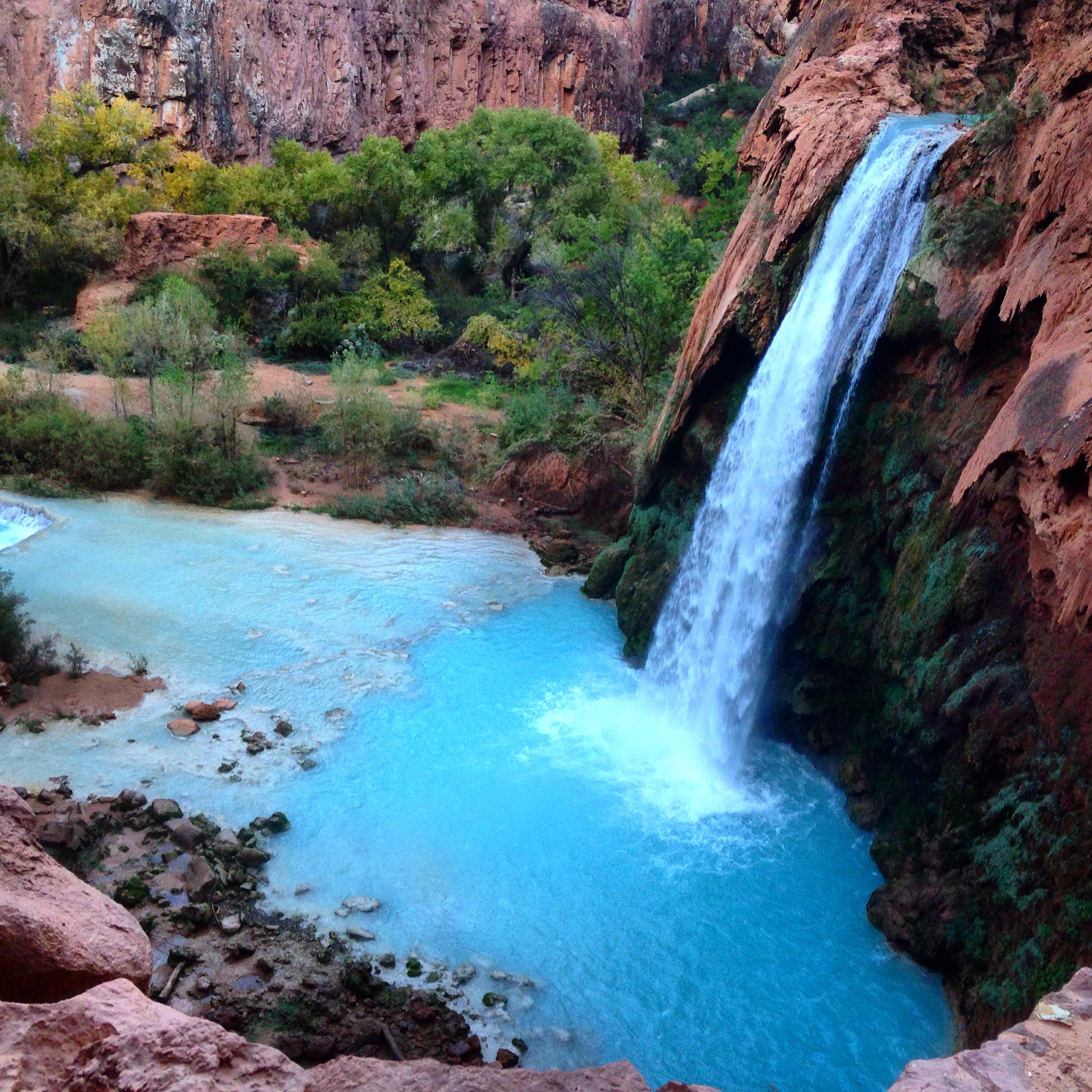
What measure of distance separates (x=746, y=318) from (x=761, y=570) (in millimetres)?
3141

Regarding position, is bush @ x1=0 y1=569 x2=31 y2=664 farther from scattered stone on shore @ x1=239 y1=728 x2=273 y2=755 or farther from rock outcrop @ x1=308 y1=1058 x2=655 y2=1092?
rock outcrop @ x1=308 y1=1058 x2=655 y2=1092

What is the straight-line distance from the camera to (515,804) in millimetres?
8641

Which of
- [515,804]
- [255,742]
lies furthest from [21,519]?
[515,804]

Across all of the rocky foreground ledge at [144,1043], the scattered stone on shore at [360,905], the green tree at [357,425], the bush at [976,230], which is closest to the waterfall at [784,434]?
the bush at [976,230]

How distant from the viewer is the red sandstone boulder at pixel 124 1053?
2520mm

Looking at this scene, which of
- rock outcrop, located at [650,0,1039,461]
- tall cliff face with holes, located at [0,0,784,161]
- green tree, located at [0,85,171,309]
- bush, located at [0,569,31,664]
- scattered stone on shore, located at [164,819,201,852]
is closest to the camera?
scattered stone on shore, located at [164,819,201,852]

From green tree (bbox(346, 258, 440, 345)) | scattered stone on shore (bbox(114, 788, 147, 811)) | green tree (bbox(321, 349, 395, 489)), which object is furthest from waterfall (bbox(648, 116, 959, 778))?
green tree (bbox(346, 258, 440, 345))

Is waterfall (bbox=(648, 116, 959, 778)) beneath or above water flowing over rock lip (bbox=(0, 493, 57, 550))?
above

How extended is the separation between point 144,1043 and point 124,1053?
6 cm

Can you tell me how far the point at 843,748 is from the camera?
31.0ft

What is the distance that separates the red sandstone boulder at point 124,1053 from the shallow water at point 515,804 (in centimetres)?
377

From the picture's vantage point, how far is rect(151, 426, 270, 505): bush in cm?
1608

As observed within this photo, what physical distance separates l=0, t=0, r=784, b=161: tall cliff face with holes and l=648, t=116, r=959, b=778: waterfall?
28.7 m

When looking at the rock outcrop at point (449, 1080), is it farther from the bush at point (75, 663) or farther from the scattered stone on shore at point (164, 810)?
the bush at point (75, 663)
